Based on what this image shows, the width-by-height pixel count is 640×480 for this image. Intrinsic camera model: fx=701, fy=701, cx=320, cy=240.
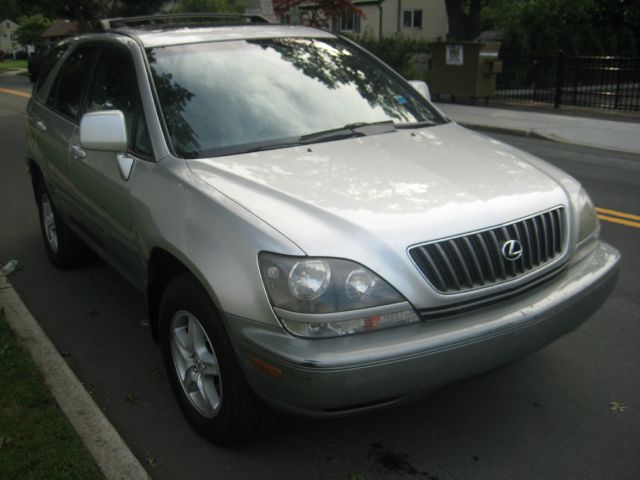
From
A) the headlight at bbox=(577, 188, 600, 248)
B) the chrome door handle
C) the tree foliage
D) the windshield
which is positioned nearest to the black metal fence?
the tree foliage

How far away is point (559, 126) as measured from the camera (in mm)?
13734

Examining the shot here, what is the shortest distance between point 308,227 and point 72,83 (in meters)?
2.91

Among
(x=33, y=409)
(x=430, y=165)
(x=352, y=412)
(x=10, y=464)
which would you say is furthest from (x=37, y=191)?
(x=352, y=412)

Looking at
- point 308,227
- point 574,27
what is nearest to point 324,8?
point 574,27

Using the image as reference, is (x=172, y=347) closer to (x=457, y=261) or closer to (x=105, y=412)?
(x=105, y=412)

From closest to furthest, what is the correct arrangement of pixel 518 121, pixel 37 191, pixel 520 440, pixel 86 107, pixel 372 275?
pixel 372 275 < pixel 520 440 < pixel 86 107 < pixel 37 191 < pixel 518 121

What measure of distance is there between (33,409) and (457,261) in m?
2.20

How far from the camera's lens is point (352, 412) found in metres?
2.61

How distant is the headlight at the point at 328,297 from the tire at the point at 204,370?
14.3 inches

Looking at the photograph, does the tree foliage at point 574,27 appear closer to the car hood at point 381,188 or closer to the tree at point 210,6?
the tree at point 210,6

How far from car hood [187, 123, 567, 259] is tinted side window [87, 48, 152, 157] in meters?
0.51

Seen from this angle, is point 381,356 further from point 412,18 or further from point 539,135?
point 412,18

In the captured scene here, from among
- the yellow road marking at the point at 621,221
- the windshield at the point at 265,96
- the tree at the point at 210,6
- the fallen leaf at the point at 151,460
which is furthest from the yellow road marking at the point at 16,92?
the fallen leaf at the point at 151,460

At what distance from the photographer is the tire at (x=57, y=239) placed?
534 centimetres
